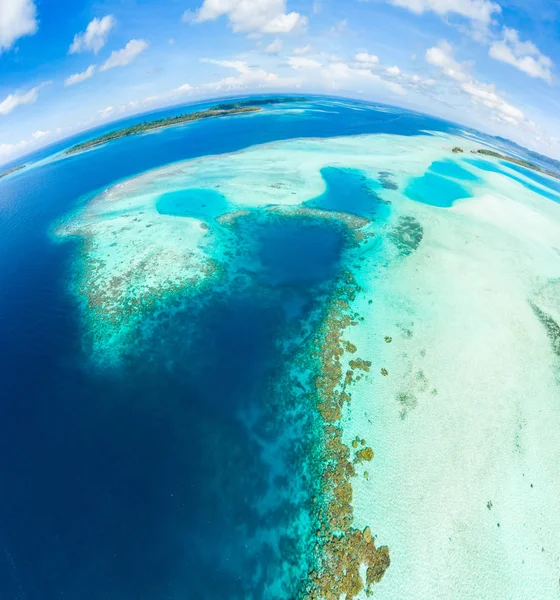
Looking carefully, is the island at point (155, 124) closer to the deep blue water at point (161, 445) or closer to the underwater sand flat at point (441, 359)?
the underwater sand flat at point (441, 359)

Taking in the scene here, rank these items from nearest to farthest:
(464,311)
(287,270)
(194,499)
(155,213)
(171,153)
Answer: (194,499)
(464,311)
(287,270)
(155,213)
(171,153)

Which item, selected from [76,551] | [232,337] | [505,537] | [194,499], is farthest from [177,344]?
[505,537]

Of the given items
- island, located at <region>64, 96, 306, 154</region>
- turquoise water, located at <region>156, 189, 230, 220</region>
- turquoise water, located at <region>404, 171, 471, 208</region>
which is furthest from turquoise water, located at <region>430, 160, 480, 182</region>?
island, located at <region>64, 96, 306, 154</region>

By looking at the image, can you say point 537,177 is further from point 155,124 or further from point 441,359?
point 155,124

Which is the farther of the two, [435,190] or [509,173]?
[509,173]

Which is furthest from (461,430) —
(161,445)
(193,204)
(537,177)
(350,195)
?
(537,177)

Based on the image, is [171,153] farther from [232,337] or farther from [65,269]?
[232,337]

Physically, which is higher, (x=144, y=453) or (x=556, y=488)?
(x=144, y=453)
